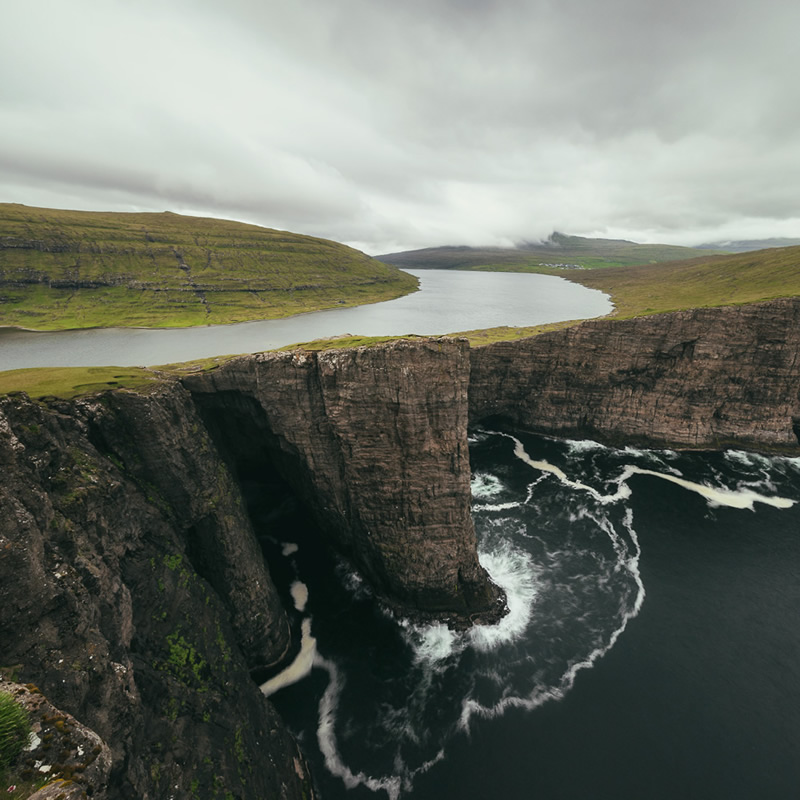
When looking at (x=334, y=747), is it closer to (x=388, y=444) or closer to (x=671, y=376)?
(x=388, y=444)

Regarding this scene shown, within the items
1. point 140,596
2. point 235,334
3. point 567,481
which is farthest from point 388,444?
point 235,334

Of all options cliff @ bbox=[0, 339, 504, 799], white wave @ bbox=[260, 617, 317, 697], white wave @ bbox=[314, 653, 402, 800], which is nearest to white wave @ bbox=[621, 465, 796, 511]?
cliff @ bbox=[0, 339, 504, 799]

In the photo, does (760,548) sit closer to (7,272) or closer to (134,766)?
(134,766)

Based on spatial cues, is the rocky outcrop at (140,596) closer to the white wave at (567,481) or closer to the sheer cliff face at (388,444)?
the sheer cliff face at (388,444)

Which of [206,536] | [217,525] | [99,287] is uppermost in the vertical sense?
[99,287]

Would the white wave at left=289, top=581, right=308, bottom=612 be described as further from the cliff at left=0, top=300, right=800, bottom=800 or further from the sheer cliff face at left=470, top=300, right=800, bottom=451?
the sheer cliff face at left=470, top=300, right=800, bottom=451

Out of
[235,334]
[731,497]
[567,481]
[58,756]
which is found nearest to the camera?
[58,756]

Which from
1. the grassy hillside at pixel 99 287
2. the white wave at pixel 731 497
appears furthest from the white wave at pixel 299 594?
the grassy hillside at pixel 99 287
